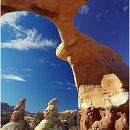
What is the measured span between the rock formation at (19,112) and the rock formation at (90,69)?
21.2 m

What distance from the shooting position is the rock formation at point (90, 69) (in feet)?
14.7

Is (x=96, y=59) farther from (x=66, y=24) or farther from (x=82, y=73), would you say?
(x=66, y=24)

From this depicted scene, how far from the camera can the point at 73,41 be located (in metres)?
6.95

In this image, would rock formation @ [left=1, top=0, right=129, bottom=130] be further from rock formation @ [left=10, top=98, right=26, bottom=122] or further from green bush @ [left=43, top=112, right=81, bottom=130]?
rock formation @ [left=10, top=98, right=26, bottom=122]

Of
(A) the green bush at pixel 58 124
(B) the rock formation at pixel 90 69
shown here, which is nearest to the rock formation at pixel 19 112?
(A) the green bush at pixel 58 124

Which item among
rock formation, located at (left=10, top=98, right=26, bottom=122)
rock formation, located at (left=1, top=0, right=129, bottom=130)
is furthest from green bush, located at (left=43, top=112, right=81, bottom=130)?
rock formation, located at (left=1, top=0, right=129, bottom=130)

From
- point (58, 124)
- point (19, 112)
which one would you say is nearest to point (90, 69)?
point (58, 124)

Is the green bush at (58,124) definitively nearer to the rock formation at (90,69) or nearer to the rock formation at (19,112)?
the rock formation at (19,112)

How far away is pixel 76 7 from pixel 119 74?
4.36 metres

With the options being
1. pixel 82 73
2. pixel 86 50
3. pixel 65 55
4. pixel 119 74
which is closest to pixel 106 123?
pixel 119 74

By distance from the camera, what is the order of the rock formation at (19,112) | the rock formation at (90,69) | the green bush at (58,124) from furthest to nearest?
the rock formation at (19,112), the green bush at (58,124), the rock formation at (90,69)

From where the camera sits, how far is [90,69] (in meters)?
6.67

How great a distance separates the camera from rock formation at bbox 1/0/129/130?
4.48 meters

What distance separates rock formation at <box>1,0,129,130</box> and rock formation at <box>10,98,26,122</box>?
835 inches
